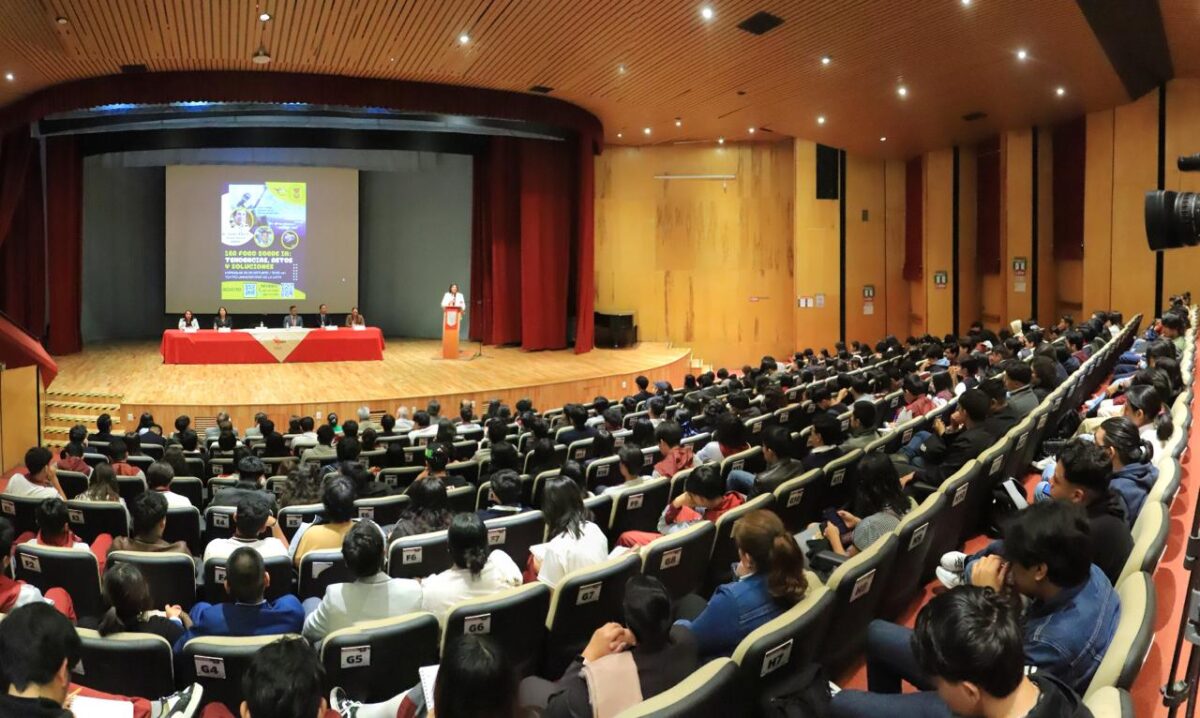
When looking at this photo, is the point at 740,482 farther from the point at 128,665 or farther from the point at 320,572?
the point at 128,665

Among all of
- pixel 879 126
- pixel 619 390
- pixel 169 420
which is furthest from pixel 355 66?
pixel 879 126

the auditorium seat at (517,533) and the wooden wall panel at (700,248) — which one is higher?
the wooden wall panel at (700,248)

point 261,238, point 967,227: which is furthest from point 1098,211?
point 261,238

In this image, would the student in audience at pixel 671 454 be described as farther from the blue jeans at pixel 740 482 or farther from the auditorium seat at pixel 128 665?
the auditorium seat at pixel 128 665

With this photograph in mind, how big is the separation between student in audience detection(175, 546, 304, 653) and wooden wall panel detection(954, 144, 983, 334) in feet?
49.5

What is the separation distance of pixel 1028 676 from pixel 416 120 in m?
13.9

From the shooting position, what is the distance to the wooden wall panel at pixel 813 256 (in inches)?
681

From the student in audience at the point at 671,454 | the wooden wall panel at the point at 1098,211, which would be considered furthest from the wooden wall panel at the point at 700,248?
the student in audience at the point at 671,454

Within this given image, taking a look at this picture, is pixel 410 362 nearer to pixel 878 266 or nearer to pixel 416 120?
pixel 416 120

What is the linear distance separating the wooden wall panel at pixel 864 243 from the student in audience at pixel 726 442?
1257 cm

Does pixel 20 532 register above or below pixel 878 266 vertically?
below

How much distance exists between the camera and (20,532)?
5.18m

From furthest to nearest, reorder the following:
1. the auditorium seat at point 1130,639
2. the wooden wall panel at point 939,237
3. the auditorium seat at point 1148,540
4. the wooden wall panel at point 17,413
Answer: the wooden wall panel at point 939,237 < the wooden wall panel at point 17,413 < the auditorium seat at point 1148,540 < the auditorium seat at point 1130,639

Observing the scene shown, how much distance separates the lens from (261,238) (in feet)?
58.1
